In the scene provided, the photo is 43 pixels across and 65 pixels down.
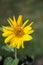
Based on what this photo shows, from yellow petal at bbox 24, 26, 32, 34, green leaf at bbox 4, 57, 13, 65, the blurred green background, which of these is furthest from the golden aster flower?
the blurred green background

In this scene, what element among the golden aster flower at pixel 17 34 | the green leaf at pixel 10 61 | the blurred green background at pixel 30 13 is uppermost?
the blurred green background at pixel 30 13

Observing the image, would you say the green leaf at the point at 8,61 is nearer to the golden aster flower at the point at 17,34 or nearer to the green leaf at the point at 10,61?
the green leaf at the point at 10,61

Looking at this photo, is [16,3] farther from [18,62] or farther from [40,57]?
[18,62]

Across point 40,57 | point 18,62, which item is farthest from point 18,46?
point 40,57

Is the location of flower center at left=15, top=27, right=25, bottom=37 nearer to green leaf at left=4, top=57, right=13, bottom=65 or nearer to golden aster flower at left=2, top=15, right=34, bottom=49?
golden aster flower at left=2, top=15, right=34, bottom=49

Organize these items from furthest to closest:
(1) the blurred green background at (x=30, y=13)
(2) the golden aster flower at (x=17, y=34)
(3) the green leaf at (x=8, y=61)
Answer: (1) the blurred green background at (x=30, y=13) → (3) the green leaf at (x=8, y=61) → (2) the golden aster flower at (x=17, y=34)

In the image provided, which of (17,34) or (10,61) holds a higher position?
(17,34)

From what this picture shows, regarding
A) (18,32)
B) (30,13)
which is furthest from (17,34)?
(30,13)

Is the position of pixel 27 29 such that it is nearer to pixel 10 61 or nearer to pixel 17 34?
pixel 17 34

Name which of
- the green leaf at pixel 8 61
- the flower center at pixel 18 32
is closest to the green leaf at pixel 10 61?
the green leaf at pixel 8 61
